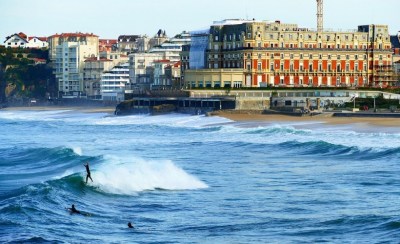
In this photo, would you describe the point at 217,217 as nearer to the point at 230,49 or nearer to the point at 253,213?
the point at 253,213

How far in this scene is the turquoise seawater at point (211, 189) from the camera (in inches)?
1351

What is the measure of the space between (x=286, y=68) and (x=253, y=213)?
8964cm

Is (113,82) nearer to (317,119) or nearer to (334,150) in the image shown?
(317,119)

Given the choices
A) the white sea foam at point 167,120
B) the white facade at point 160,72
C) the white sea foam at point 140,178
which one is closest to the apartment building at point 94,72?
the white facade at point 160,72

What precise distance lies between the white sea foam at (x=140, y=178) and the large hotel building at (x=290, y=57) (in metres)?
71.6

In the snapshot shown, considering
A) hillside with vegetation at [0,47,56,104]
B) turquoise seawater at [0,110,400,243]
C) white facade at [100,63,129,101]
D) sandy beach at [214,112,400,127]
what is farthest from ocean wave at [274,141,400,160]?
hillside with vegetation at [0,47,56,104]

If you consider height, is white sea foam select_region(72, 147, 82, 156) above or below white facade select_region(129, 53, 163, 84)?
Answer: below

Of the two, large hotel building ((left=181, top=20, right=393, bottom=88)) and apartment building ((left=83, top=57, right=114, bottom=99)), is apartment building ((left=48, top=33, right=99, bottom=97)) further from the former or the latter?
large hotel building ((left=181, top=20, right=393, bottom=88))

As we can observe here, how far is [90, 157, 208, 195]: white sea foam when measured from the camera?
45.8 metres


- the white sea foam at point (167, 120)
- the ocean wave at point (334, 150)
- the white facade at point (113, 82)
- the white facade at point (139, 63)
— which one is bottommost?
the white sea foam at point (167, 120)

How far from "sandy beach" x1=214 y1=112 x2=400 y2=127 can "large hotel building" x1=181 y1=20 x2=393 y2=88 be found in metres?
20.2

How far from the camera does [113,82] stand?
6865 inches

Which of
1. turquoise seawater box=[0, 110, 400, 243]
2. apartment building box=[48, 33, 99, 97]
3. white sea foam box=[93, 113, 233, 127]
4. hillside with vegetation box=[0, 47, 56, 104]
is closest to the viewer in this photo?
turquoise seawater box=[0, 110, 400, 243]

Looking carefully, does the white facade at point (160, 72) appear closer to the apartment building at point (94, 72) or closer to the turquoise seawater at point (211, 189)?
the apartment building at point (94, 72)
